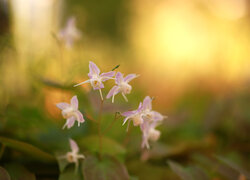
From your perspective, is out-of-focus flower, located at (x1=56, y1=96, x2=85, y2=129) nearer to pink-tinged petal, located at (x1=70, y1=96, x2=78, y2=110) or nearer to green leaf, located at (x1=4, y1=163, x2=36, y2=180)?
pink-tinged petal, located at (x1=70, y1=96, x2=78, y2=110)

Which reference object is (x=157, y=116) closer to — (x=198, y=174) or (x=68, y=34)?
(x=198, y=174)

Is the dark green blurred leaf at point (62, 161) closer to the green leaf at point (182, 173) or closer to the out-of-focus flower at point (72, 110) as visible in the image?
the out-of-focus flower at point (72, 110)

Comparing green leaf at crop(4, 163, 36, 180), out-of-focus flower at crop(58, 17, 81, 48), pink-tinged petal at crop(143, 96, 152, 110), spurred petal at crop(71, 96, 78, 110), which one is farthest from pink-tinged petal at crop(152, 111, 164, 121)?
out-of-focus flower at crop(58, 17, 81, 48)

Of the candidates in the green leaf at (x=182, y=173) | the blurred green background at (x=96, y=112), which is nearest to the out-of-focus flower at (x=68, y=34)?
the blurred green background at (x=96, y=112)

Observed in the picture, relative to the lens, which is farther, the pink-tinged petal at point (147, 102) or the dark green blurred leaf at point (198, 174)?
the dark green blurred leaf at point (198, 174)

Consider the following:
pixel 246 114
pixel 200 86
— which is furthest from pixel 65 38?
pixel 200 86

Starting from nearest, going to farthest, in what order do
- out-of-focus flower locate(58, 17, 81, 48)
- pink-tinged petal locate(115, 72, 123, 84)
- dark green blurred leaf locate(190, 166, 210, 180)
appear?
1. pink-tinged petal locate(115, 72, 123, 84)
2. dark green blurred leaf locate(190, 166, 210, 180)
3. out-of-focus flower locate(58, 17, 81, 48)
